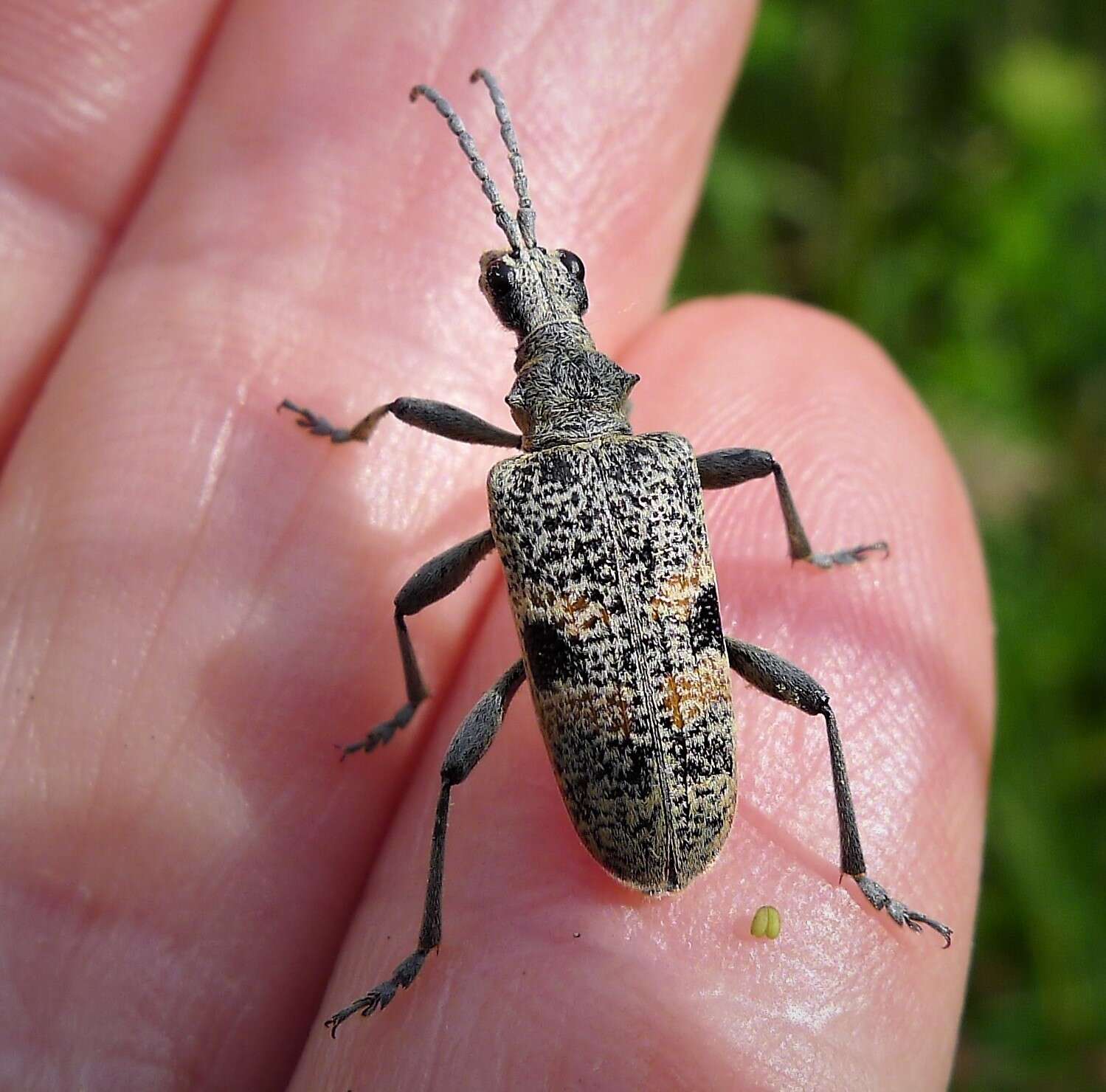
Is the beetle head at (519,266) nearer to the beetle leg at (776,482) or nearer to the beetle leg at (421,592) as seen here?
the beetle leg at (776,482)

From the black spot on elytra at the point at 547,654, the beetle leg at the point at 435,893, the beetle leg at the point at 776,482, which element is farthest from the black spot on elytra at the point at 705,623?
the beetle leg at the point at 435,893

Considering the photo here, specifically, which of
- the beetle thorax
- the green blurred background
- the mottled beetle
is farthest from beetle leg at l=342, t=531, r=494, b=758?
the green blurred background

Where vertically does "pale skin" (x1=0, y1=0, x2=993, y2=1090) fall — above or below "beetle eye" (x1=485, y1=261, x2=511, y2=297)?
below

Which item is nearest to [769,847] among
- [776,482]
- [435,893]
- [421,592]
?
[435,893]

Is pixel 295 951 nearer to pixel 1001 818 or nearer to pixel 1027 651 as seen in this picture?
pixel 1001 818

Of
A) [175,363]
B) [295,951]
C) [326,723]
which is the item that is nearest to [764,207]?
[175,363]

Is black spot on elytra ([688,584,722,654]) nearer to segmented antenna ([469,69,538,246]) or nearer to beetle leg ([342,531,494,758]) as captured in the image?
beetle leg ([342,531,494,758])

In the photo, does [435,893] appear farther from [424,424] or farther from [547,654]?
[424,424]

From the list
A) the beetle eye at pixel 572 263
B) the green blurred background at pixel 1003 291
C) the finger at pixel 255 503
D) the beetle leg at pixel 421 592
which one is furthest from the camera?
the green blurred background at pixel 1003 291
